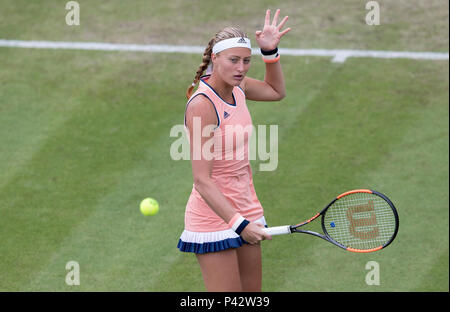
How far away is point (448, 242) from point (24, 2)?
8.66 meters

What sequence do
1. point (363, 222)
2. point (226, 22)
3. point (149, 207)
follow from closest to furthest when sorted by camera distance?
point (363, 222)
point (149, 207)
point (226, 22)

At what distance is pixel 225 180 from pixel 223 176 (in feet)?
0.12

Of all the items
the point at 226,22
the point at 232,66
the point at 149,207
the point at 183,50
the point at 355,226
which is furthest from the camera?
the point at 226,22

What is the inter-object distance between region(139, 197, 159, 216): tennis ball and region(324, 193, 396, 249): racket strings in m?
3.18

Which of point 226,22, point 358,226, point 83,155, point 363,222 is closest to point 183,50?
point 226,22

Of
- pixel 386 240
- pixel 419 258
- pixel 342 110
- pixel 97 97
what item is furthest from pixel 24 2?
pixel 386 240

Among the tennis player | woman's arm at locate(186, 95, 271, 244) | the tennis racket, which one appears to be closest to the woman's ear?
the tennis player

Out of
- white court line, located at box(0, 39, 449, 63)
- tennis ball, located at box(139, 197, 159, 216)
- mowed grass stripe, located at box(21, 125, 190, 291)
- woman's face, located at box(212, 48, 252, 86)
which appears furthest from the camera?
white court line, located at box(0, 39, 449, 63)

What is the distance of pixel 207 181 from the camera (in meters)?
5.94

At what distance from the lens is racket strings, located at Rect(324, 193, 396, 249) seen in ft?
21.7

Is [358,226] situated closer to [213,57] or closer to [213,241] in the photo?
[213,241]

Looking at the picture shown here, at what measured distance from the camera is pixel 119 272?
8922mm

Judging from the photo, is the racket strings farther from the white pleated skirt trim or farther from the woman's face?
the woman's face
